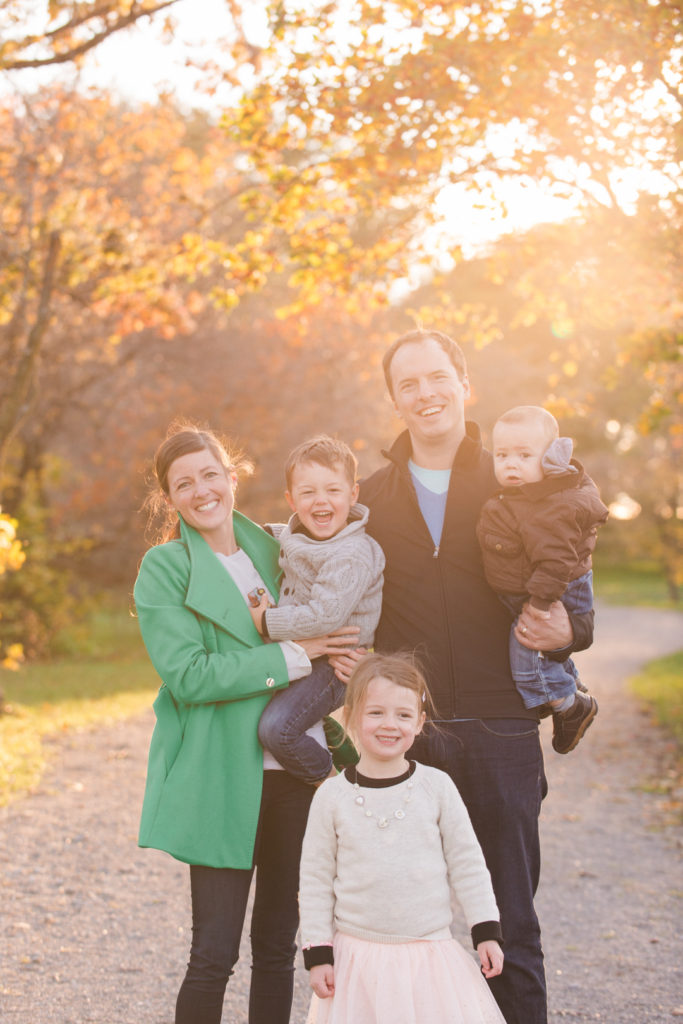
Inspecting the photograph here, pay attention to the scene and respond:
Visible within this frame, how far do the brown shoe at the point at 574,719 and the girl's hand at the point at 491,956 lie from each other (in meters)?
0.88

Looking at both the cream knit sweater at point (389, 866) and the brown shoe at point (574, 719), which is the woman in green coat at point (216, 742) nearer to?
the cream knit sweater at point (389, 866)

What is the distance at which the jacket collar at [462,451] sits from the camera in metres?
3.46

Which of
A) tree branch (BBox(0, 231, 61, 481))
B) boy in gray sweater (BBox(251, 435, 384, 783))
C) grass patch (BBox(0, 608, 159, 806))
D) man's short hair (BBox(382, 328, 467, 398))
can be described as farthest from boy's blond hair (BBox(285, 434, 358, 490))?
tree branch (BBox(0, 231, 61, 481))

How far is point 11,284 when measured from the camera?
11.0 metres

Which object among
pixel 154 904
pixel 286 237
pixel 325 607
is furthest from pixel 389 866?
pixel 286 237

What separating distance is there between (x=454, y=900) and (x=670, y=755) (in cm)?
524

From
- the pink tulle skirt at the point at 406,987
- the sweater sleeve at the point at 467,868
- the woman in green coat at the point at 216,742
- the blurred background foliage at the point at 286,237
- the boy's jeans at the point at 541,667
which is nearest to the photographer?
the pink tulle skirt at the point at 406,987

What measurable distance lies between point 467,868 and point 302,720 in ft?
2.10

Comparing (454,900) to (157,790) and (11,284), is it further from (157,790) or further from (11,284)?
(11,284)

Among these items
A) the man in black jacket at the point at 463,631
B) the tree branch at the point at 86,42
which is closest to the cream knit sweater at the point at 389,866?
the man in black jacket at the point at 463,631

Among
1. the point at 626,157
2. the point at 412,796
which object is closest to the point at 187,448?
the point at 412,796

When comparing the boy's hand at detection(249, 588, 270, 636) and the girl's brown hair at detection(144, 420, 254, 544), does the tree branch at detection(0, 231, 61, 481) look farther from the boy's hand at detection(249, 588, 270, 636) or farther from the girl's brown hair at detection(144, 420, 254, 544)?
the boy's hand at detection(249, 588, 270, 636)

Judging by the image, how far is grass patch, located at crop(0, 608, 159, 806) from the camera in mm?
8859

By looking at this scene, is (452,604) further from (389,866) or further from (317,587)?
(389,866)
